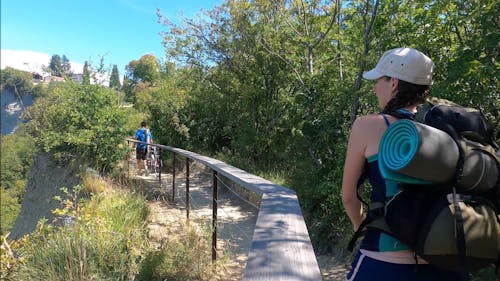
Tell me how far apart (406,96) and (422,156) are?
0.41 m

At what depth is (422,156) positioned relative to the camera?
117 cm

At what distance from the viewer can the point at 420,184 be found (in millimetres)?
1249

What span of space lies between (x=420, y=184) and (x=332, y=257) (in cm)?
408

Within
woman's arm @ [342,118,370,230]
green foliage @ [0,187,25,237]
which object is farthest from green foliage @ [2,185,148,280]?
green foliage @ [0,187,25,237]

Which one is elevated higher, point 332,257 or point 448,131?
point 448,131

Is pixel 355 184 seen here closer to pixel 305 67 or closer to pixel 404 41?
pixel 404 41

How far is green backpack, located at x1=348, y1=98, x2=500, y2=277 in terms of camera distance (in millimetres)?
1190

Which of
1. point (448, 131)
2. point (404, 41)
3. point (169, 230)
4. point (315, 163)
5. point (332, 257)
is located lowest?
point (332, 257)

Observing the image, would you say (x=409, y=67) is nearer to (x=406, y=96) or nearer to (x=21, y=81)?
(x=406, y=96)

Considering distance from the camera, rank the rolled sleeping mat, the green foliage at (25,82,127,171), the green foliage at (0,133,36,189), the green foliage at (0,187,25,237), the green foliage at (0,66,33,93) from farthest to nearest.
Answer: the green foliage at (0,133,36,189) < the green foliage at (0,187,25,237) < the green foliage at (0,66,33,93) < the green foliage at (25,82,127,171) < the rolled sleeping mat

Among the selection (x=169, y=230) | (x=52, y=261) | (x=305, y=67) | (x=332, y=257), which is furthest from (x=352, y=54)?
(x=52, y=261)

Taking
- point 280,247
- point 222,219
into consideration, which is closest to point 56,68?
point 222,219

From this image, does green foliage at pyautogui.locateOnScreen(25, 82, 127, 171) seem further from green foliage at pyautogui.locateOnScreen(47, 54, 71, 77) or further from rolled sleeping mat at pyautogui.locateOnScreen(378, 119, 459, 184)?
rolled sleeping mat at pyautogui.locateOnScreen(378, 119, 459, 184)

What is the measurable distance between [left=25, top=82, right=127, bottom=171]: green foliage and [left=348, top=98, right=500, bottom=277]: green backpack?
9926 millimetres
